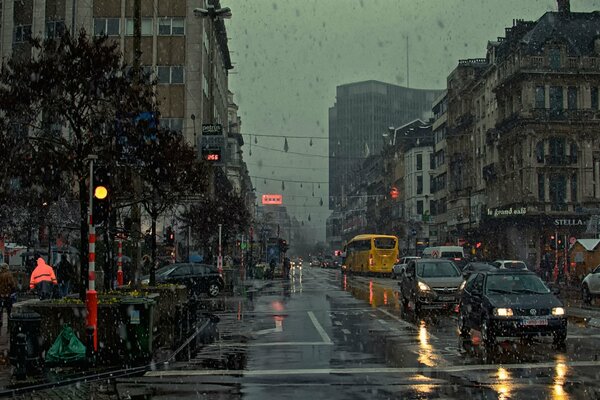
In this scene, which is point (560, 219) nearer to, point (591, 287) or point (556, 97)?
point (556, 97)

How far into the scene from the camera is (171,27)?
56969 mm

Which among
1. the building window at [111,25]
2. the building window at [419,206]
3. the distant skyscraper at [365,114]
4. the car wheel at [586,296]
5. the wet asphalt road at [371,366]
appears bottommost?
the wet asphalt road at [371,366]

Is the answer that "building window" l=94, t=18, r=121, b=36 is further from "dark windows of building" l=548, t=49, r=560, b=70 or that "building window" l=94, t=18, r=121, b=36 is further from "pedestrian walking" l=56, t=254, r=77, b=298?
"dark windows of building" l=548, t=49, r=560, b=70

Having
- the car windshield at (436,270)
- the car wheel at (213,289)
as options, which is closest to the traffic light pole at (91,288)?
the car windshield at (436,270)

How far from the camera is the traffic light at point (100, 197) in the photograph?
1327 centimetres

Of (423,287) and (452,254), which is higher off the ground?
(452,254)

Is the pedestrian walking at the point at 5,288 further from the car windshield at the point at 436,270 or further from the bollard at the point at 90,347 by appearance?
the car windshield at the point at 436,270

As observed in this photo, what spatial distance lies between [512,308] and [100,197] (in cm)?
811

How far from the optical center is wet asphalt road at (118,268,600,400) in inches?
413

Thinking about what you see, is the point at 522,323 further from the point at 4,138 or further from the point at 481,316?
the point at 4,138

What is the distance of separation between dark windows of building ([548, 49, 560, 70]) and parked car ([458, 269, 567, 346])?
4657 cm

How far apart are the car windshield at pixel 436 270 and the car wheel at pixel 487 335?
9622mm

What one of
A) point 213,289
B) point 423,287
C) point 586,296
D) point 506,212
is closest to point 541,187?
point 506,212

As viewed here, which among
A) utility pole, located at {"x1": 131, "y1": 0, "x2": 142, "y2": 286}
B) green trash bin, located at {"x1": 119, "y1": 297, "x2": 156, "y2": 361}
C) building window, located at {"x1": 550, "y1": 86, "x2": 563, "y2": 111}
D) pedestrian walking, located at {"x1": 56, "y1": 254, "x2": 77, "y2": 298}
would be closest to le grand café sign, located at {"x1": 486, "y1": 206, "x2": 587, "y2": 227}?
building window, located at {"x1": 550, "y1": 86, "x2": 563, "y2": 111}
